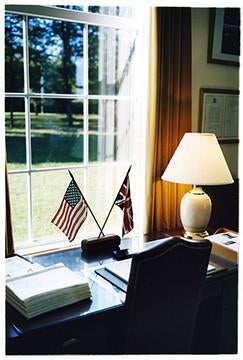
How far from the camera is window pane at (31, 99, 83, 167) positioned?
10.4ft

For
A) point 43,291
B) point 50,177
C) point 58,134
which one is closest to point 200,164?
point 43,291

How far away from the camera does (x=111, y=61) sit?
268 cm

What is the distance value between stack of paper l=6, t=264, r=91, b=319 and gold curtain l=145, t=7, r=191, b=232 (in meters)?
1.13

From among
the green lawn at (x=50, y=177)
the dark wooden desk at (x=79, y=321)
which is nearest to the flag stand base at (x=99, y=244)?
the dark wooden desk at (x=79, y=321)

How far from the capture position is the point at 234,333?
85.6 inches

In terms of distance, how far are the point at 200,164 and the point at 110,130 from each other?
846mm

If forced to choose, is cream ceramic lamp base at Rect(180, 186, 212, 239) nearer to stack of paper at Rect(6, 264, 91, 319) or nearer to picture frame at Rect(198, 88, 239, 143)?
picture frame at Rect(198, 88, 239, 143)

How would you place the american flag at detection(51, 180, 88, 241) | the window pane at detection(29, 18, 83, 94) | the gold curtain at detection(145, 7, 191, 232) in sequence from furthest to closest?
the window pane at detection(29, 18, 83, 94) < the gold curtain at detection(145, 7, 191, 232) < the american flag at detection(51, 180, 88, 241)

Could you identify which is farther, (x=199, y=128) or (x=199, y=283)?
(x=199, y=128)

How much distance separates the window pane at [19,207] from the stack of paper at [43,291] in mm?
963

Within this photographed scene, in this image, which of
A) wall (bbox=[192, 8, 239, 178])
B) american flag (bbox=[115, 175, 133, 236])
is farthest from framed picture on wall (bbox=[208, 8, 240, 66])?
american flag (bbox=[115, 175, 133, 236])

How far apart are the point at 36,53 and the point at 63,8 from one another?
1.23 meters
